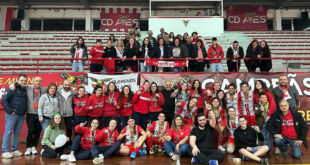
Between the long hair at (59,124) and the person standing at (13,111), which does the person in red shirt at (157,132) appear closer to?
the long hair at (59,124)

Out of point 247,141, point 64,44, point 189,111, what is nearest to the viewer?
point 247,141

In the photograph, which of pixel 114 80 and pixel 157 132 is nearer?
pixel 157 132

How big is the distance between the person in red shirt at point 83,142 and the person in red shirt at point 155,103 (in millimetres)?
1423

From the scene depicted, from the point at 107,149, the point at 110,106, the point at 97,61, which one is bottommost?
the point at 107,149

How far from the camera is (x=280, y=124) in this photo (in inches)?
189

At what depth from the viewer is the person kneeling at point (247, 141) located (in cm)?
431

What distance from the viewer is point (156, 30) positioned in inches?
532

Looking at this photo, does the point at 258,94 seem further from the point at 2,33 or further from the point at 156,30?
the point at 2,33

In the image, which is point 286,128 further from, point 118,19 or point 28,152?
point 118,19

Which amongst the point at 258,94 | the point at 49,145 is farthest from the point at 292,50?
the point at 49,145

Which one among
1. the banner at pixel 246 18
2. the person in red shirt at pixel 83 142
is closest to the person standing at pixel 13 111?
the person in red shirt at pixel 83 142

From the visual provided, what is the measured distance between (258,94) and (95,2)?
595 inches

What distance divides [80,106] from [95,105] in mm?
353

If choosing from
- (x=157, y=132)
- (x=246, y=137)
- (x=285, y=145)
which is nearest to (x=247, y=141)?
(x=246, y=137)
